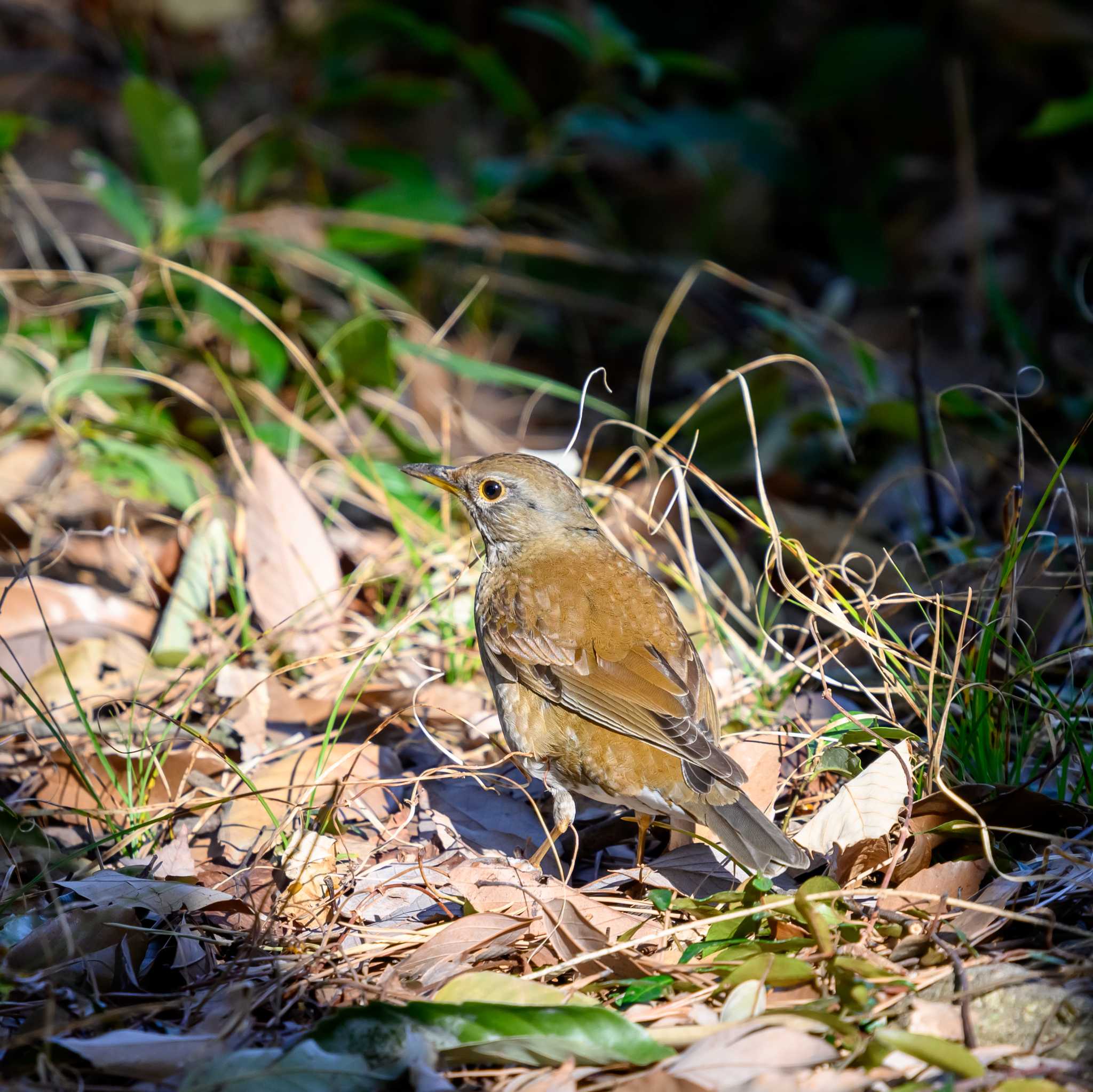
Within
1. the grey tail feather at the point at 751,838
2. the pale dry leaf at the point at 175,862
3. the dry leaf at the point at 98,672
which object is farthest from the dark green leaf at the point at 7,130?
the grey tail feather at the point at 751,838

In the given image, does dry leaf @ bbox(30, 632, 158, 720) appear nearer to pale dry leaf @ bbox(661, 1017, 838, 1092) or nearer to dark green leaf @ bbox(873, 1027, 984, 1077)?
pale dry leaf @ bbox(661, 1017, 838, 1092)

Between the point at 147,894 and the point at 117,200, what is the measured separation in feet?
12.5

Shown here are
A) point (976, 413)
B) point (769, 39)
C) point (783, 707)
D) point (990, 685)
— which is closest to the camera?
point (990, 685)

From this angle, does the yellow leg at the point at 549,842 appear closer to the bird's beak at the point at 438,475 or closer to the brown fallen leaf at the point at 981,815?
the brown fallen leaf at the point at 981,815

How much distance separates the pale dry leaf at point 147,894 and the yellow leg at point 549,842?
0.84 m

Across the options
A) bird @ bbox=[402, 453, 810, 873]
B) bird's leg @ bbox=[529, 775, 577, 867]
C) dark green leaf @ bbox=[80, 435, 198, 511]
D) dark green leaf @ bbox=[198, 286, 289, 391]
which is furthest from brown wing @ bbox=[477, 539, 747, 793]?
dark green leaf @ bbox=[198, 286, 289, 391]

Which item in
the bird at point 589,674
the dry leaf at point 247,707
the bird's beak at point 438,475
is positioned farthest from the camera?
the bird's beak at point 438,475

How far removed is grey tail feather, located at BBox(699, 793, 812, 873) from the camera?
2.94m

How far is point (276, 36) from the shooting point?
31.0ft

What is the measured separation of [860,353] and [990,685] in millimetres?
2382

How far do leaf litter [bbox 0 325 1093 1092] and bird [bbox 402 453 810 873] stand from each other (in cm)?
21

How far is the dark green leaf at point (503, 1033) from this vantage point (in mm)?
2348

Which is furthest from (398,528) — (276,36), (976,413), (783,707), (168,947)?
(276,36)

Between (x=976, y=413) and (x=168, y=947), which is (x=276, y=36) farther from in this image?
(x=168, y=947)
